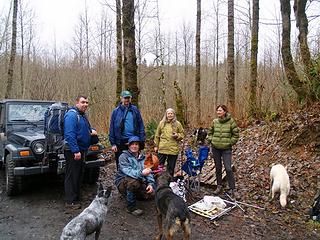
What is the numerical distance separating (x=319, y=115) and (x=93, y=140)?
5484 mm

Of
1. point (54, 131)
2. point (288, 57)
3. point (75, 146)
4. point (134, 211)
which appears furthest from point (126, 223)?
point (288, 57)

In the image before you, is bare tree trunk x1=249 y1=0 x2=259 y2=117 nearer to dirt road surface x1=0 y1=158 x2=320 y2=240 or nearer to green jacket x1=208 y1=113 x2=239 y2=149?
green jacket x1=208 y1=113 x2=239 y2=149

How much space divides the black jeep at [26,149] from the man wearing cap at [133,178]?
44.5 inches

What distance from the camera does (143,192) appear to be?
16.6ft

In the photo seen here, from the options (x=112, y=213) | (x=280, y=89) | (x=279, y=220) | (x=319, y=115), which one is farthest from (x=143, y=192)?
(x=280, y=89)

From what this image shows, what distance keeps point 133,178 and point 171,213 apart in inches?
49.4

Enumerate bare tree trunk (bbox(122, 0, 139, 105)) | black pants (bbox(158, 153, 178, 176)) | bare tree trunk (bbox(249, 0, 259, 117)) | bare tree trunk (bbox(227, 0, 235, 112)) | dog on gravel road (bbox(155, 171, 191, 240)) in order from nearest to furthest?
1. dog on gravel road (bbox(155, 171, 191, 240))
2. black pants (bbox(158, 153, 178, 176))
3. bare tree trunk (bbox(122, 0, 139, 105))
4. bare tree trunk (bbox(249, 0, 259, 117))
5. bare tree trunk (bbox(227, 0, 235, 112))

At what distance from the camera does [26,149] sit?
5.35m

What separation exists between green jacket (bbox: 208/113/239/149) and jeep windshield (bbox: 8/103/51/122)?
402cm

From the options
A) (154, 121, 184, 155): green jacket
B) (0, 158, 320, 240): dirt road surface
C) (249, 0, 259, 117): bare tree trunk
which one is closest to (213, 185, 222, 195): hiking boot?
(0, 158, 320, 240): dirt road surface

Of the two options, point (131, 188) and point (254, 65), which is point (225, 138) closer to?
point (131, 188)

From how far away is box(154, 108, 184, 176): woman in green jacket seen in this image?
5.74 meters

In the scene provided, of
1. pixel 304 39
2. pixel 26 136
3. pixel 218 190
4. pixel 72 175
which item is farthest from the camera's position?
pixel 304 39

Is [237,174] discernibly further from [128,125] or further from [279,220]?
[128,125]
